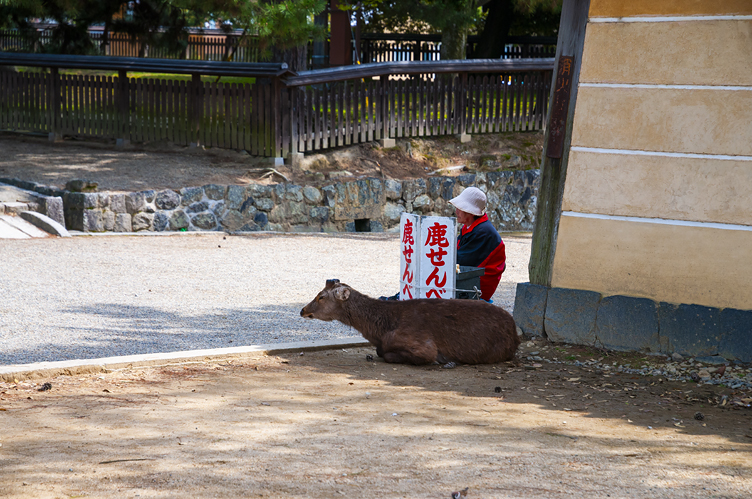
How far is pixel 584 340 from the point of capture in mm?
6117

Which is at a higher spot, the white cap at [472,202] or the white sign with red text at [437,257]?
the white cap at [472,202]

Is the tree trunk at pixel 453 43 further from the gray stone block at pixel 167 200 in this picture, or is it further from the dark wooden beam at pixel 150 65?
the gray stone block at pixel 167 200

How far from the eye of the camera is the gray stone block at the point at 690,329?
18.5 ft

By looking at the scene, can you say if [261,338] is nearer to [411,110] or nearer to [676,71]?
[676,71]

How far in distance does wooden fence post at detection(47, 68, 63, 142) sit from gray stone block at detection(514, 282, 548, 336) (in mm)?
12154

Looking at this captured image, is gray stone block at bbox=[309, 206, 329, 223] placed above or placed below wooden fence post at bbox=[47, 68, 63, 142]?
below

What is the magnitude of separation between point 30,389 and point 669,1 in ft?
17.3

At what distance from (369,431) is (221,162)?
1123 centimetres

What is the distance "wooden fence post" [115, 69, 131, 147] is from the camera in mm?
14914

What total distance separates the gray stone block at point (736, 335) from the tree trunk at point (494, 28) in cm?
1666

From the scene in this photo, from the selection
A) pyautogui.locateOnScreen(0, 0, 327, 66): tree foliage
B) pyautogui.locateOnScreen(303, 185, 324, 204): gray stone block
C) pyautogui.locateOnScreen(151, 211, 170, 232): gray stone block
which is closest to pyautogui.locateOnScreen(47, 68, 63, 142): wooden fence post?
pyautogui.locateOnScreen(0, 0, 327, 66): tree foliage

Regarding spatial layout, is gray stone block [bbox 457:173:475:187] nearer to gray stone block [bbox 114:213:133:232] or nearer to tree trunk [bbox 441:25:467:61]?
tree trunk [bbox 441:25:467:61]

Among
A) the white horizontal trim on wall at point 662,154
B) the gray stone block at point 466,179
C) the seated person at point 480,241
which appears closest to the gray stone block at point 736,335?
the white horizontal trim on wall at point 662,154

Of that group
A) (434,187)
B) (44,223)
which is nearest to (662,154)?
(44,223)
